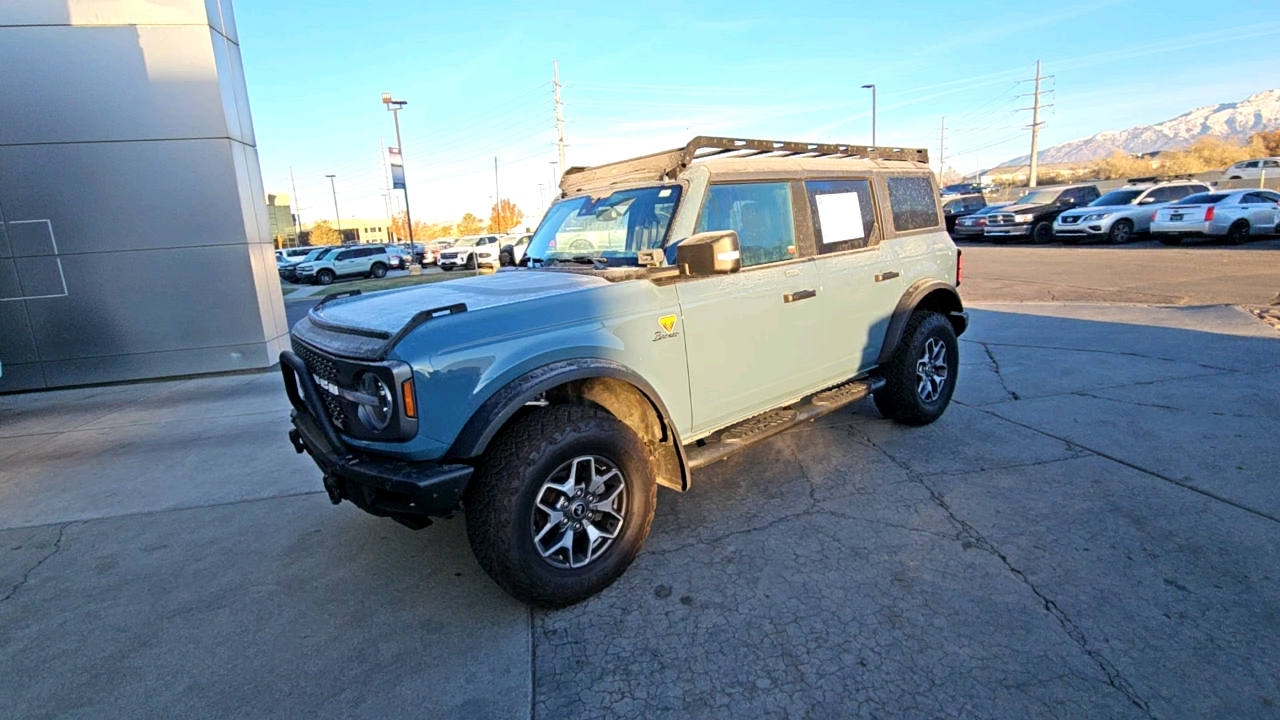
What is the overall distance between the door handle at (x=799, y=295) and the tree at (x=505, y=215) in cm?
7236

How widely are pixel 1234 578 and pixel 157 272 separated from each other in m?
10.7

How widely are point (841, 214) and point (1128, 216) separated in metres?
20.3

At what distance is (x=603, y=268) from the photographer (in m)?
3.61

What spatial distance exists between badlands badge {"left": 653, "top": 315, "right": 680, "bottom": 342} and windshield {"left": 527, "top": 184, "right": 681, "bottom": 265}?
489 mm

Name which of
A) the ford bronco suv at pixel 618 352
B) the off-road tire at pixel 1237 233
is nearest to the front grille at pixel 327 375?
the ford bronco suv at pixel 618 352

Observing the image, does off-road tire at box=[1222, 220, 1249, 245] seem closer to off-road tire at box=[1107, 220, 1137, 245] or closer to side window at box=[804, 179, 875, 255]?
off-road tire at box=[1107, 220, 1137, 245]

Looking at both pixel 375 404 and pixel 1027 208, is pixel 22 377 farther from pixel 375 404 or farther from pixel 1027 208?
pixel 1027 208

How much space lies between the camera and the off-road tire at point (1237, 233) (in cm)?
1717

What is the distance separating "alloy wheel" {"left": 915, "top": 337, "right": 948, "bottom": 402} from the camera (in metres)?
4.84

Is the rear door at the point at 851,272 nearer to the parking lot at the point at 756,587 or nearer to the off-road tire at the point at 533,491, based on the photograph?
the parking lot at the point at 756,587

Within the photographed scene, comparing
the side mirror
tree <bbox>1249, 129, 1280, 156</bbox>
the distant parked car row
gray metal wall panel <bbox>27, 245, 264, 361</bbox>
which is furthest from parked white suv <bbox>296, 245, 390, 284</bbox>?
tree <bbox>1249, 129, 1280, 156</bbox>

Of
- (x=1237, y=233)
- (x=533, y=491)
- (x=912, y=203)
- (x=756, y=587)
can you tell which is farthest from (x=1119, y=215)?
(x=533, y=491)

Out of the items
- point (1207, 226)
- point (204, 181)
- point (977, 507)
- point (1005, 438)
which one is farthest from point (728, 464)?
point (1207, 226)

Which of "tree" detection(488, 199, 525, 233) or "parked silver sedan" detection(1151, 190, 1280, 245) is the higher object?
"tree" detection(488, 199, 525, 233)
